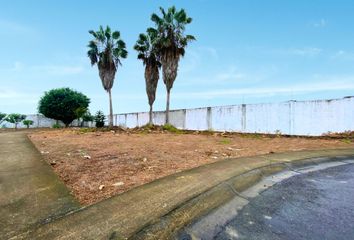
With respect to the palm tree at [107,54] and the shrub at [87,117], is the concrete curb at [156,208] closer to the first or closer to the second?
the palm tree at [107,54]

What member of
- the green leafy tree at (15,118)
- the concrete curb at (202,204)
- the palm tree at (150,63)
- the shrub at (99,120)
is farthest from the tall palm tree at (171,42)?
the green leafy tree at (15,118)

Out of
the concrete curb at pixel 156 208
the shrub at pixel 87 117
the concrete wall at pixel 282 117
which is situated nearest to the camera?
the concrete curb at pixel 156 208

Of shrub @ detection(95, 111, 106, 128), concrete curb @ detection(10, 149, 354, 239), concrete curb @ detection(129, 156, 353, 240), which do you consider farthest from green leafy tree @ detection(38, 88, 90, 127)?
concrete curb @ detection(10, 149, 354, 239)

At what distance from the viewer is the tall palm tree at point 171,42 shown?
2650 cm

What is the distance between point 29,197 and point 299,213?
376 cm

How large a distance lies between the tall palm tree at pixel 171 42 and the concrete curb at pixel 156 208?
2106cm

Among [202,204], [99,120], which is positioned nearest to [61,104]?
[99,120]

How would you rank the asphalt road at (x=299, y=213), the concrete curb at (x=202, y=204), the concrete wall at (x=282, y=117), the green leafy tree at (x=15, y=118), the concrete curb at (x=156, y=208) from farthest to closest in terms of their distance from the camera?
the green leafy tree at (x=15, y=118), the concrete wall at (x=282, y=117), the asphalt road at (x=299, y=213), the concrete curb at (x=202, y=204), the concrete curb at (x=156, y=208)

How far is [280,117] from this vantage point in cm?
1792

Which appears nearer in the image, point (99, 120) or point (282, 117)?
point (282, 117)

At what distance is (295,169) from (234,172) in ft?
7.06

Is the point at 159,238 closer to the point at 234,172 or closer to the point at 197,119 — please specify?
the point at 234,172

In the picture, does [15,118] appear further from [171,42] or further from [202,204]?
[202,204]

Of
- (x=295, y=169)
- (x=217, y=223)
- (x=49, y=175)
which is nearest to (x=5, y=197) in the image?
(x=49, y=175)
